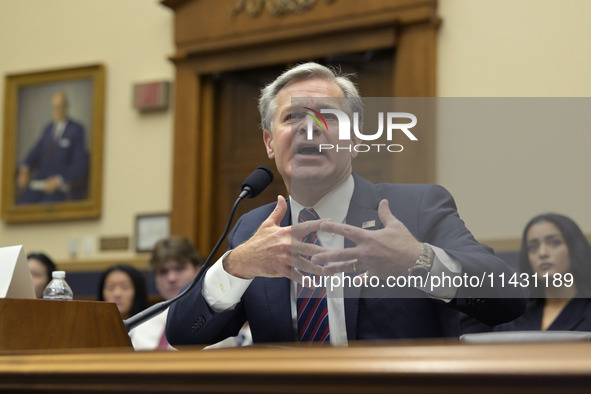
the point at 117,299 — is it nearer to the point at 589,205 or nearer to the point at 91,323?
the point at 91,323

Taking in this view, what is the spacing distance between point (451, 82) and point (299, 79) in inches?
134

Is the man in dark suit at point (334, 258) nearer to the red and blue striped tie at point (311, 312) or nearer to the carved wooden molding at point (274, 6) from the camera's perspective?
the red and blue striped tie at point (311, 312)

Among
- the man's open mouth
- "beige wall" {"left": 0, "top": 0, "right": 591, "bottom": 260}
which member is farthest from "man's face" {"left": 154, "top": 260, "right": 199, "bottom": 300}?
the man's open mouth

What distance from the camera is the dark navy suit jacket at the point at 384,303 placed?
5.10 feet

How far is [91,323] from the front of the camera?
172 cm

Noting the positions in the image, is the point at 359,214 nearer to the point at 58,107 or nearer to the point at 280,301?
the point at 280,301

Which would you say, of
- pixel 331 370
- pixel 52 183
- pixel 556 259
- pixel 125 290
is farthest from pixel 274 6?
pixel 331 370

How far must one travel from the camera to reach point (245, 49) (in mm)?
5773

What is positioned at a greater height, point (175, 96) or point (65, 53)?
point (65, 53)

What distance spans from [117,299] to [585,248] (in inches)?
124

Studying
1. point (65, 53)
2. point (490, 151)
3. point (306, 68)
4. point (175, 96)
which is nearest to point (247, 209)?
point (306, 68)

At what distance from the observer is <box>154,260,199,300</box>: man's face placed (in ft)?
13.9

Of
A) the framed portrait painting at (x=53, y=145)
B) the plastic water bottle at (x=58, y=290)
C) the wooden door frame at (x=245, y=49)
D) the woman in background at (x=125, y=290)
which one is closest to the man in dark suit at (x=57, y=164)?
the framed portrait painting at (x=53, y=145)

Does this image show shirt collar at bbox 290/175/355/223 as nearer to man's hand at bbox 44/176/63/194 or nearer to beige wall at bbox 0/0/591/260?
beige wall at bbox 0/0/591/260
